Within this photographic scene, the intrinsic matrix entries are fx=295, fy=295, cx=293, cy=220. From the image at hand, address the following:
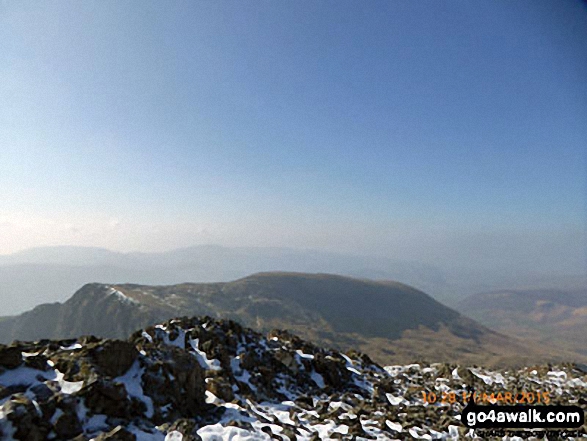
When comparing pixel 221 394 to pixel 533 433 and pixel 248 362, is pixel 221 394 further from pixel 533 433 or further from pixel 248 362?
pixel 533 433

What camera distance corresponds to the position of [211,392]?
1866 cm

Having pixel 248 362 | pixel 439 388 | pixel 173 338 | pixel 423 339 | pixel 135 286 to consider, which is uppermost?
pixel 173 338

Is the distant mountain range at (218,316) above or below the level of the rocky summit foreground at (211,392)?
below

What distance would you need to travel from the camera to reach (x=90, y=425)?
12.6m

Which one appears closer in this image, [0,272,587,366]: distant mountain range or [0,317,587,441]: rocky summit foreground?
[0,317,587,441]: rocky summit foreground

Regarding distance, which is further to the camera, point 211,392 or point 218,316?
point 218,316

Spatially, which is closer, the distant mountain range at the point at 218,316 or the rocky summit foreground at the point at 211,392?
the rocky summit foreground at the point at 211,392

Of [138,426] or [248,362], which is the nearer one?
[138,426]

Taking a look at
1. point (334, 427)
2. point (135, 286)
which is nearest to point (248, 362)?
point (334, 427)

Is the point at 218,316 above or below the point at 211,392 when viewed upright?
below

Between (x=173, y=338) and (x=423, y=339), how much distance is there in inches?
7806

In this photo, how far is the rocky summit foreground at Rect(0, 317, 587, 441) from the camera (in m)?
12.7

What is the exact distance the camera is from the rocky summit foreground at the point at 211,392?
12.7m

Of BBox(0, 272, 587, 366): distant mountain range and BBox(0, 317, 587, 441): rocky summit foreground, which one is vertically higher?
BBox(0, 317, 587, 441): rocky summit foreground
